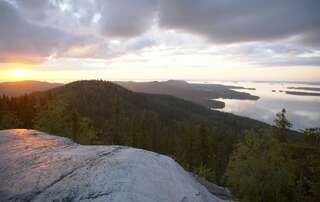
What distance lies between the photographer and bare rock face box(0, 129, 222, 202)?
4953 mm

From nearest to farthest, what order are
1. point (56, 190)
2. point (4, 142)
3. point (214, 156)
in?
point (56, 190) → point (4, 142) → point (214, 156)

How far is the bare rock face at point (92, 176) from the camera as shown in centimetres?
495

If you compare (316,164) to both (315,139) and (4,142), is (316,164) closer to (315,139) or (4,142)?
(315,139)

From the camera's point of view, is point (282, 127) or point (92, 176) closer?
point (92, 176)

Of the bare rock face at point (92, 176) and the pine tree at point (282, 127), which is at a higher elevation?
the bare rock face at point (92, 176)

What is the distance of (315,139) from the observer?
30969 millimetres

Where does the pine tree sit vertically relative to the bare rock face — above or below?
below

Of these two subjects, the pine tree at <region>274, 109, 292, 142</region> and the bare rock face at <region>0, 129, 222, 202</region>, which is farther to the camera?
the pine tree at <region>274, 109, 292, 142</region>

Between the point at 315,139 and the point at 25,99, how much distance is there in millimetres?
89224

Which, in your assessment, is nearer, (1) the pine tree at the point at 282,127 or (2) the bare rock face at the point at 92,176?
(2) the bare rock face at the point at 92,176

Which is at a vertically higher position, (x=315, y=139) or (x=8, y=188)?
(x=8, y=188)

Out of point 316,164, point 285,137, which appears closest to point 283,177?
point 316,164

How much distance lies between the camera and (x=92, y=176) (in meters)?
5.40

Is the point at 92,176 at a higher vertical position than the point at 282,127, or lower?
higher
